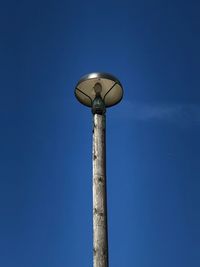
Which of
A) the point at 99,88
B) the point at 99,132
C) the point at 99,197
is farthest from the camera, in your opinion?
the point at 99,88

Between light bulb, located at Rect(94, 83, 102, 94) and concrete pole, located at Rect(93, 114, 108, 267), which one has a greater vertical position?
light bulb, located at Rect(94, 83, 102, 94)

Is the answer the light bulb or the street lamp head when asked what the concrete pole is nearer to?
the street lamp head

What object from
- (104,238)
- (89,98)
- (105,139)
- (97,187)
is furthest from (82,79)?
(104,238)

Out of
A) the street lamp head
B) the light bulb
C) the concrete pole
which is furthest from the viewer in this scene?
the light bulb

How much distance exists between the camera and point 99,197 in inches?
236

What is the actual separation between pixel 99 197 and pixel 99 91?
5.14ft

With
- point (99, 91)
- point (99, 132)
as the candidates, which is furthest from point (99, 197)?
point (99, 91)

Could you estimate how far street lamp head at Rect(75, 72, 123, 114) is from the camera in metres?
6.78

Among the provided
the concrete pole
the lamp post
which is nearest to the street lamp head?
the lamp post

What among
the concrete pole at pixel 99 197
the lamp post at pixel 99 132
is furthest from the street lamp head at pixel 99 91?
the concrete pole at pixel 99 197

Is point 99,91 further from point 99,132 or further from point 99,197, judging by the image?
point 99,197

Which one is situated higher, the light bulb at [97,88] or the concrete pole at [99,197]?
the light bulb at [97,88]

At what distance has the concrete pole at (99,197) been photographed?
225 inches

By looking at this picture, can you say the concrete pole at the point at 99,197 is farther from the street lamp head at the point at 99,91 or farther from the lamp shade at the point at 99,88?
the lamp shade at the point at 99,88
